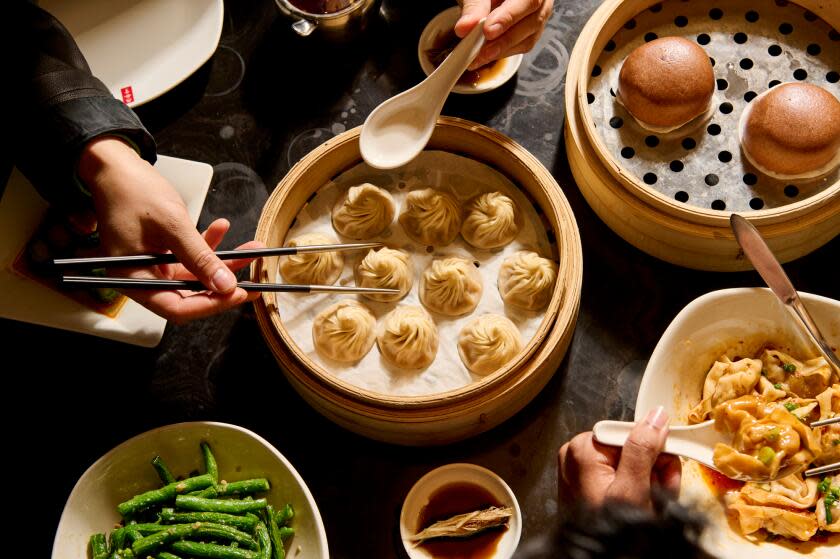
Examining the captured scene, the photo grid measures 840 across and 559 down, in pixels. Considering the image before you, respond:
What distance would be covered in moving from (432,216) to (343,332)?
0.52 meters

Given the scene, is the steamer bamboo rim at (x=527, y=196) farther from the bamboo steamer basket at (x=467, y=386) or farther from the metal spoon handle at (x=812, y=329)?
the metal spoon handle at (x=812, y=329)

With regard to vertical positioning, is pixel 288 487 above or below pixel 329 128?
below

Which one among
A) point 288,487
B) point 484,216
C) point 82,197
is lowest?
point 288,487

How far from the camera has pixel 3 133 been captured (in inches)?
98.7

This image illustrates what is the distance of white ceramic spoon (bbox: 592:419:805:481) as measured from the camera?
7.36 feet

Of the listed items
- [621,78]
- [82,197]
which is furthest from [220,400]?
[621,78]

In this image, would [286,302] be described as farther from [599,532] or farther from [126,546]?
[599,532]

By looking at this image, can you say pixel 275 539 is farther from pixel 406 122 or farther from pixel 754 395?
pixel 754 395

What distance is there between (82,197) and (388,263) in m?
1.02

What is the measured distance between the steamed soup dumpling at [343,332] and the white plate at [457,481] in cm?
48

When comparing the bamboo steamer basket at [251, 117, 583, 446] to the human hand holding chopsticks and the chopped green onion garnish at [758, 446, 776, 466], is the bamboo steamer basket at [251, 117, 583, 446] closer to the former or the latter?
the human hand holding chopsticks

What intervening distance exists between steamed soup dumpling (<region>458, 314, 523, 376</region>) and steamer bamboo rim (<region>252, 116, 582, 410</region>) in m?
0.05

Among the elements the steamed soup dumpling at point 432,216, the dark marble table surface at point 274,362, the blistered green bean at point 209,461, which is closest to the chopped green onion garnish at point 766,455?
the dark marble table surface at point 274,362

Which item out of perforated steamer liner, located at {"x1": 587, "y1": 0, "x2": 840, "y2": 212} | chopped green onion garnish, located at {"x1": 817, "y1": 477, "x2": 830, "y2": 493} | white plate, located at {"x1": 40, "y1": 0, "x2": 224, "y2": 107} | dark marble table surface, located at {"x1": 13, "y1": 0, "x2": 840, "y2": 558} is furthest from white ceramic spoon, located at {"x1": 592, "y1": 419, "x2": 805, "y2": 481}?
white plate, located at {"x1": 40, "y1": 0, "x2": 224, "y2": 107}
